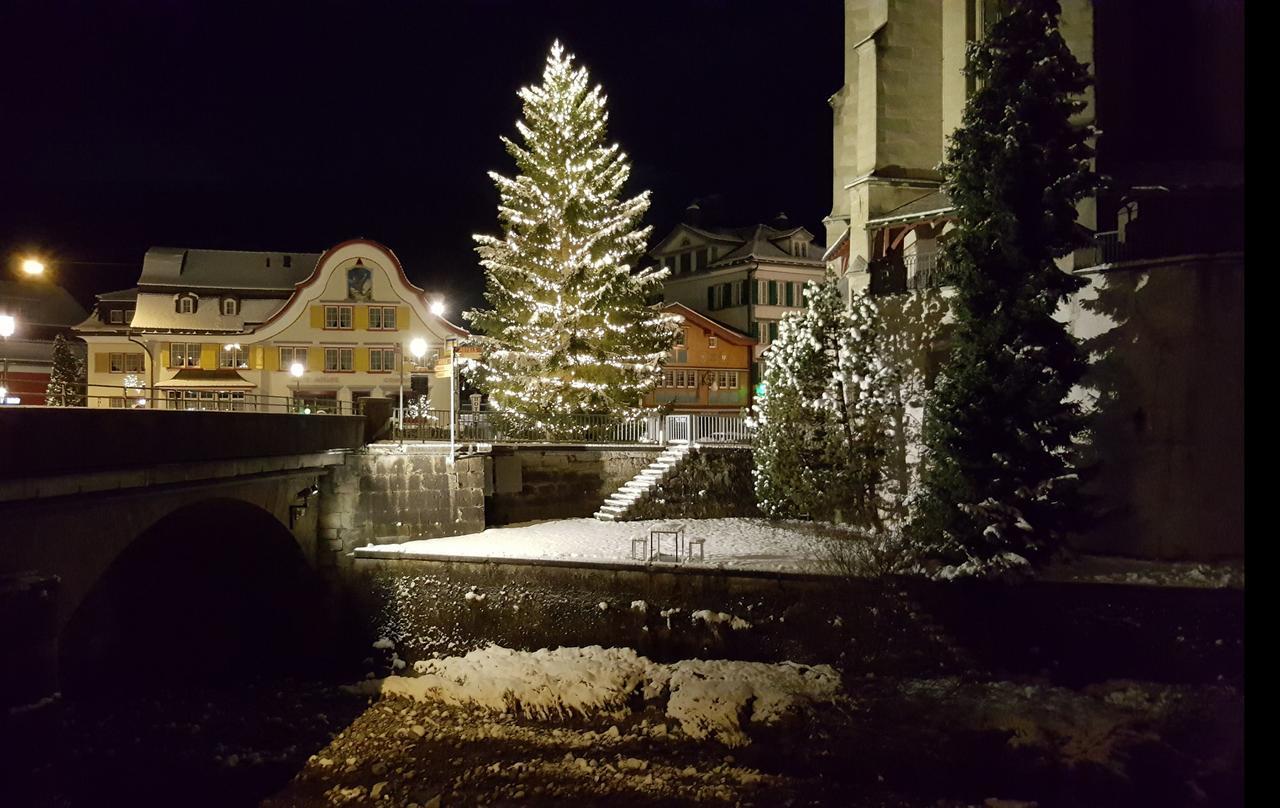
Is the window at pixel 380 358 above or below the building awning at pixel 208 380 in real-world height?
above

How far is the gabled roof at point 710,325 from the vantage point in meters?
45.5

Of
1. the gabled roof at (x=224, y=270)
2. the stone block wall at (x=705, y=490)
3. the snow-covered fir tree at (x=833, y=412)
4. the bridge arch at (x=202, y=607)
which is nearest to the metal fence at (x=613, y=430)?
the stone block wall at (x=705, y=490)

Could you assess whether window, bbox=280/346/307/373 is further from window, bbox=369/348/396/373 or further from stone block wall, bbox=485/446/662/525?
stone block wall, bbox=485/446/662/525

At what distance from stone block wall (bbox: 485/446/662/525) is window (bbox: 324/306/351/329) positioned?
66.1 feet

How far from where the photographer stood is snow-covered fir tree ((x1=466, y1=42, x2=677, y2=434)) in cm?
3053

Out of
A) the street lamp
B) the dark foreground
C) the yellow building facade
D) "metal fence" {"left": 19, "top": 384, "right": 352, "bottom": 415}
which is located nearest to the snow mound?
the dark foreground

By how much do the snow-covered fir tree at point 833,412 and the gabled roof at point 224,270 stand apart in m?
33.1

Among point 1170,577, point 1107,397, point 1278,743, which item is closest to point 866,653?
point 1170,577

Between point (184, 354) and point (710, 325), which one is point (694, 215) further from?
point (184, 354)

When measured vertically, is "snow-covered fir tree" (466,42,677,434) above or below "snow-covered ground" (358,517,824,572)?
above

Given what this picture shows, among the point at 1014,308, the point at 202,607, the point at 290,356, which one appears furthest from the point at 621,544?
the point at 290,356

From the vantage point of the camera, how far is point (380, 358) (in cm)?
4428

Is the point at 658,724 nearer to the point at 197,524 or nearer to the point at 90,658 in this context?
the point at 197,524

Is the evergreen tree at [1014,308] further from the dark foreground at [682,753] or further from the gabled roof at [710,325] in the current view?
the gabled roof at [710,325]
